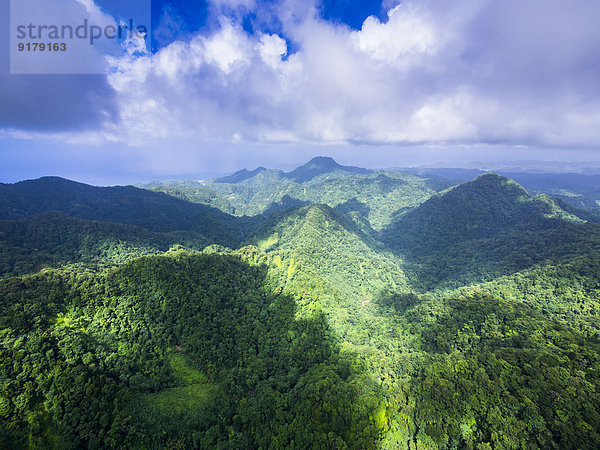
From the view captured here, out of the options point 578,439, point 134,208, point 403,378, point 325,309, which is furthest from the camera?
point 134,208

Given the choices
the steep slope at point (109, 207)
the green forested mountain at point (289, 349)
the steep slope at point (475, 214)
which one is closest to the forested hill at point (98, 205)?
the steep slope at point (109, 207)

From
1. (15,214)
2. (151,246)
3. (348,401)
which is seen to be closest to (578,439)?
(348,401)

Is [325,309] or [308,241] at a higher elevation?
[308,241]

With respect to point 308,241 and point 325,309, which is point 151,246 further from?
point 325,309

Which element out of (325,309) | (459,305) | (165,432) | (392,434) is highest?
(459,305)

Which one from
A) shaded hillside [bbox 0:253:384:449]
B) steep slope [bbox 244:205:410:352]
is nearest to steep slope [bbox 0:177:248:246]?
steep slope [bbox 244:205:410:352]

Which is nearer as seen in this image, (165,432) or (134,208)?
(165,432)

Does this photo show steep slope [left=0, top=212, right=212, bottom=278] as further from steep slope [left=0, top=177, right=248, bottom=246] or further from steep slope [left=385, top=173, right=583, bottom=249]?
steep slope [left=385, top=173, right=583, bottom=249]

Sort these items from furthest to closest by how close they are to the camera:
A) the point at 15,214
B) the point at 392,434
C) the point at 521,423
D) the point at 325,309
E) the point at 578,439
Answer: the point at 15,214 < the point at 325,309 < the point at 392,434 < the point at 521,423 < the point at 578,439
